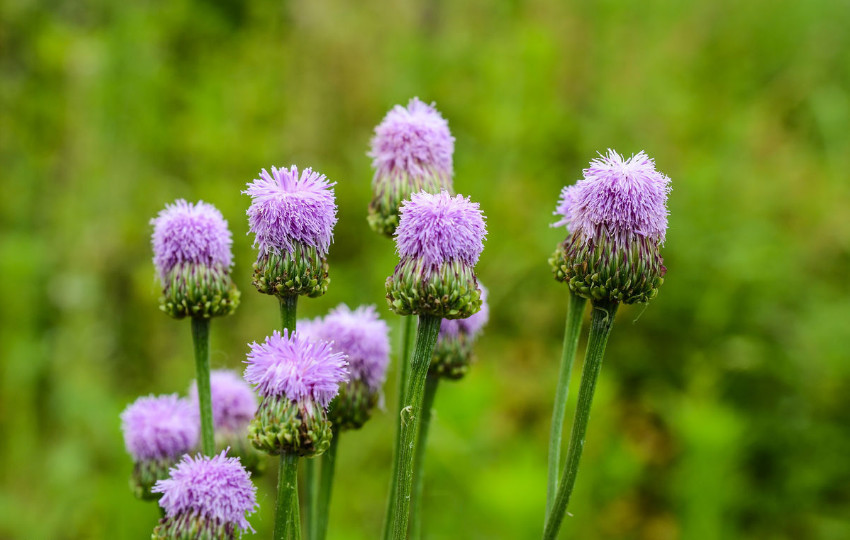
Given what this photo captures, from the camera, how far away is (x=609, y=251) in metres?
1.47

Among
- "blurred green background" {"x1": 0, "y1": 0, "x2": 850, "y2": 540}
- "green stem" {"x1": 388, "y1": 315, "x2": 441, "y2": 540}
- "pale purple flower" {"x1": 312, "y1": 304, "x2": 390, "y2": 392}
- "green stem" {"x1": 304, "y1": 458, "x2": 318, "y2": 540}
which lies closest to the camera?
"green stem" {"x1": 388, "y1": 315, "x2": 441, "y2": 540}

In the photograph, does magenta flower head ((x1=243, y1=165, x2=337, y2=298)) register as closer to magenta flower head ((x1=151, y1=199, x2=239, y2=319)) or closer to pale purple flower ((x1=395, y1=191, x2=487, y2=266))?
pale purple flower ((x1=395, y1=191, x2=487, y2=266))

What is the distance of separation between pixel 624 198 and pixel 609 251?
0.33ft

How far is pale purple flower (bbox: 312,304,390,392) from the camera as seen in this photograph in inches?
72.3

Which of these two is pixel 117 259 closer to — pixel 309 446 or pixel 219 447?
pixel 219 447

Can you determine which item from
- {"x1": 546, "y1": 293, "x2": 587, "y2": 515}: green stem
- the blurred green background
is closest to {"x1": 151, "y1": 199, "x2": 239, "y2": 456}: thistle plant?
{"x1": 546, "y1": 293, "x2": 587, "y2": 515}: green stem

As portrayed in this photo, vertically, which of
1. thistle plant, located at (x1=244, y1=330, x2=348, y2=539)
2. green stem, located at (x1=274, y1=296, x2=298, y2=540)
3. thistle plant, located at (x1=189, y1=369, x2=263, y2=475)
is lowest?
green stem, located at (x1=274, y1=296, x2=298, y2=540)

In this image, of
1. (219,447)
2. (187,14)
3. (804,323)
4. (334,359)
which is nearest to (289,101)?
(187,14)

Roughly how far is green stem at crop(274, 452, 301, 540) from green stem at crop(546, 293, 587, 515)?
0.49 metres

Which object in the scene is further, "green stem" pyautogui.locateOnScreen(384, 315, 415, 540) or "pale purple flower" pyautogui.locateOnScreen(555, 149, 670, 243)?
"green stem" pyautogui.locateOnScreen(384, 315, 415, 540)

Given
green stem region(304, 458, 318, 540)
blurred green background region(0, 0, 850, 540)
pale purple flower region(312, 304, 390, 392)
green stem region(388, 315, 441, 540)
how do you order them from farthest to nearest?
blurred green background region(0, 0, 850, 540) < pale purple flower region(312, 304, 390, 392) < green stem region(304, 458, 318, 540) < green stem region(388, 315, 441, 540)

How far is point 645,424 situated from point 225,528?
3644 mm

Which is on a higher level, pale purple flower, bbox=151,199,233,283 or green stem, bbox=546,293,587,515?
pale purple flower, bbox=151,199,233,283

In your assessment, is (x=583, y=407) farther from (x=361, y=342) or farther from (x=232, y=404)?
(x=232, y=404)
